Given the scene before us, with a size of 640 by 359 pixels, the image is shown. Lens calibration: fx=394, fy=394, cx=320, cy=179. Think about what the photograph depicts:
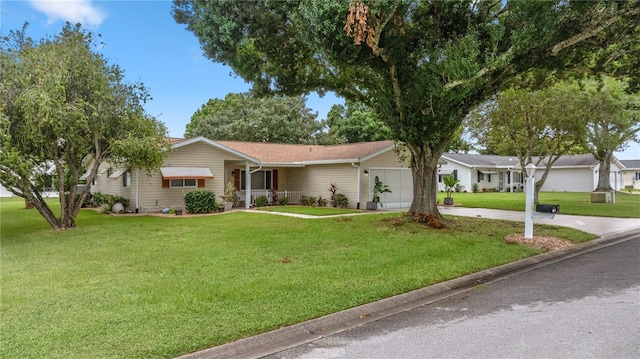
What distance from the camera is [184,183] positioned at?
17969 mm

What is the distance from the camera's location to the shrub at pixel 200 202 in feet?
55.4

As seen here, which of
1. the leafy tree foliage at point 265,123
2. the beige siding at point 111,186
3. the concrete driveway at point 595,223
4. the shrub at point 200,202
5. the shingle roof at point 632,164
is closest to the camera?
the concrete driveway at point 595,223

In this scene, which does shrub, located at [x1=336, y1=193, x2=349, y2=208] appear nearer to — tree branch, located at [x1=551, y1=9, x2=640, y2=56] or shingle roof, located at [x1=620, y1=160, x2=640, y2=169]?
tree branch, located at [x1=551, y1=9, x2=640, y2=56]

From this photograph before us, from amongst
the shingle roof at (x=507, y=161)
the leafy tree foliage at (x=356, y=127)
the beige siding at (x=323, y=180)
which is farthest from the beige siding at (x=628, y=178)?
the beige siding at (x=323, y=180)

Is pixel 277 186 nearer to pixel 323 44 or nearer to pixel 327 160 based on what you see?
pixel 327 160

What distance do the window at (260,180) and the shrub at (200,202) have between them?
377cm

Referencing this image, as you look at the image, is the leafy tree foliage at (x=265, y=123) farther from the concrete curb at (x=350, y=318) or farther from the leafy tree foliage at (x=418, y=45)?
the concrete curb at (x=350, y=318)

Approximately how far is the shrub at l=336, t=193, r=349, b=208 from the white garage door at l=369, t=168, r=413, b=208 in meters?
1.25

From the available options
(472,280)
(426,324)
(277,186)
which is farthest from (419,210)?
(277,186)

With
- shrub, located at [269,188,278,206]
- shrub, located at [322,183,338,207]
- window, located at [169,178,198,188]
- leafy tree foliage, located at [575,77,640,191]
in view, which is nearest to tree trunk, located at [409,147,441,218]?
shrub, located at [322,183,338,207]

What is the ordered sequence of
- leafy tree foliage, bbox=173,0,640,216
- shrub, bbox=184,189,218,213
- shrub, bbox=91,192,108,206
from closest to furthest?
leafy tree foliage, bbox=173,0,640,216 < shrub, bbox=184,189,218,213 < shrub, bbox=91,192,108,206

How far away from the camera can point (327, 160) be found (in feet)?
63.9

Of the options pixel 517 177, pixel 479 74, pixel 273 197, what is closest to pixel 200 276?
pixel 479 74

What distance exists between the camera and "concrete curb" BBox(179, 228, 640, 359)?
394 centimetres
